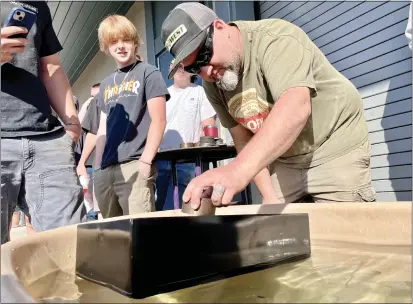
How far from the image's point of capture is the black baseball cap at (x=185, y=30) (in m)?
1.67

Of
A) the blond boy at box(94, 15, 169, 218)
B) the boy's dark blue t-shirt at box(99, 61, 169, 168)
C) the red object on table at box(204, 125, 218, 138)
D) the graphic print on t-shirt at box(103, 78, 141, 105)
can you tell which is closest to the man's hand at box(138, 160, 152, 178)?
the blond boy at box(94, 15, 169, 218)

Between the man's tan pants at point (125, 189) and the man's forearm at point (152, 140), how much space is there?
0.42 feet

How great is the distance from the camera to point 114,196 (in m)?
2.91

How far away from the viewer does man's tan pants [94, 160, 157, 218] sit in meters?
2.77

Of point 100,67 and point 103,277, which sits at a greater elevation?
point 100,67

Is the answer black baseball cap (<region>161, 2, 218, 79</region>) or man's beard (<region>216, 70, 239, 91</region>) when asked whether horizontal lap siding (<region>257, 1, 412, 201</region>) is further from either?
black baseball cap (<region>161, 2, 218, 79</region>)

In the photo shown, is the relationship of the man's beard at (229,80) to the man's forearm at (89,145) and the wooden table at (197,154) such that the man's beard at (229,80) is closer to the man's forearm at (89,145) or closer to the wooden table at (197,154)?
the wooden table at (197,154)

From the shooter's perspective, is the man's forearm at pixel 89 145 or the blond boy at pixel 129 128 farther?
the man's forearm at pixel 89 145

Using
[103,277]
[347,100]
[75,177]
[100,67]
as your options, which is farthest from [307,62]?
[100,67]

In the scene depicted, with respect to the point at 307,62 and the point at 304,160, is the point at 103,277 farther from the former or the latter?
the point at 304,160

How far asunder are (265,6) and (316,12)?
939 mm

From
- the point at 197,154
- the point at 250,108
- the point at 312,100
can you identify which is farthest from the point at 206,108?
the point at 312,100

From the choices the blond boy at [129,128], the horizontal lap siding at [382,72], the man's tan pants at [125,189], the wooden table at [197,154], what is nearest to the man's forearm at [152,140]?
the blond boy at [129,128]

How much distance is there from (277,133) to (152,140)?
1.51 meters
